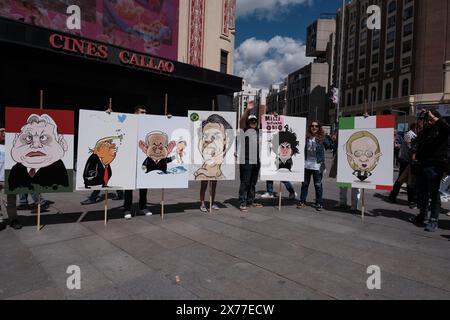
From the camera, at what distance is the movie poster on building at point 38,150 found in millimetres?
5105

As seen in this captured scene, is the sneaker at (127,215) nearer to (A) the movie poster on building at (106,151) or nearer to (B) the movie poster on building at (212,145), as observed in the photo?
(A) the movie poster on building at (106,151)

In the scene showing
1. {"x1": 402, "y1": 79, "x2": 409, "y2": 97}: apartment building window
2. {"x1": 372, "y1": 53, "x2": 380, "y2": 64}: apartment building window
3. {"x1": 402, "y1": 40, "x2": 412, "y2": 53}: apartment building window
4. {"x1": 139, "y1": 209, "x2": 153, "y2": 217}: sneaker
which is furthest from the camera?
{"x1": 372, "y1": 53, "x2": 380, "y2": 64}: apartment building window

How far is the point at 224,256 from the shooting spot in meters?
4.19

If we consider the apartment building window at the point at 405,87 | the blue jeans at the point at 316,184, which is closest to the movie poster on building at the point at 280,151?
the blue jeans at the point at 316,184

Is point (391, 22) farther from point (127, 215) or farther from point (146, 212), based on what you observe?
point (127, 215)

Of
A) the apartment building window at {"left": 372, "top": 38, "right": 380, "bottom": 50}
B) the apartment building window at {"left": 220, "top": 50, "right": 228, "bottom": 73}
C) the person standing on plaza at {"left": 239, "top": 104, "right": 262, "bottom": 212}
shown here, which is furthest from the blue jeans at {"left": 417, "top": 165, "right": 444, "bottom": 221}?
the apartment building window at {"left": 372, "top": 38, "right": 380, "bottom": 50}

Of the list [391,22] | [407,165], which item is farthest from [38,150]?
[391,22]

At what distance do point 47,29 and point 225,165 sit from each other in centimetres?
963

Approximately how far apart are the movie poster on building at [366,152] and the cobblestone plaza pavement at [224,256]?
773mm

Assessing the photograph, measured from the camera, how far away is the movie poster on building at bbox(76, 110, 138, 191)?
551 cm

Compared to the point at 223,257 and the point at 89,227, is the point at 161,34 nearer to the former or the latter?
the point at 89,227

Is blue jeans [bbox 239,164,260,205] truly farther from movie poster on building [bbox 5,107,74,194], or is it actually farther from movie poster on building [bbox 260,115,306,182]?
movie poster on building [bbox 5,107,74,194]
